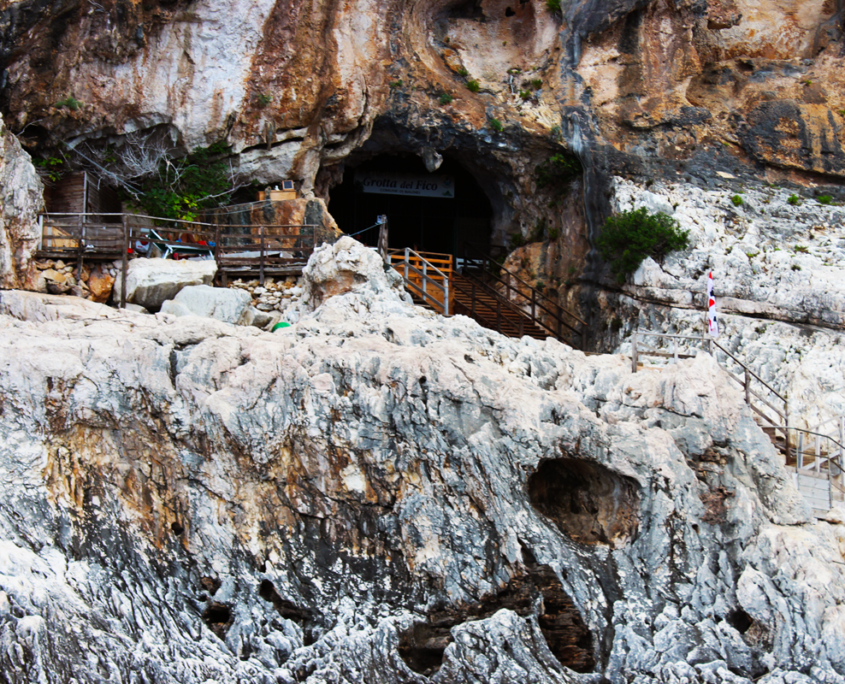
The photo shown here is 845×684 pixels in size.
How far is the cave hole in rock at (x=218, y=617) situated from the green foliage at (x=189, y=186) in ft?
34.1

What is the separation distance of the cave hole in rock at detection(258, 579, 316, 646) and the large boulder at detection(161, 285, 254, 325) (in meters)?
6.17

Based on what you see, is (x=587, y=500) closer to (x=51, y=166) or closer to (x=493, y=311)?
(x=493, y=311)

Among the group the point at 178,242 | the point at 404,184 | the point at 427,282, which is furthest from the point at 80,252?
the point at 404,184

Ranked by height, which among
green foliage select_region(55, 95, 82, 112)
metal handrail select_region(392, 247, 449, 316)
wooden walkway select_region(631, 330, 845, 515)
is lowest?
wooden walkway select_region(631, 330, 845, 515)

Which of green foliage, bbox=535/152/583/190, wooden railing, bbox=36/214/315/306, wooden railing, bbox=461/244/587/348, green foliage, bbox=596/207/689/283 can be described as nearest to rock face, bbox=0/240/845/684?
wooden railing, bbox=36/214/315/306

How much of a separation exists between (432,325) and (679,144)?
365 inches

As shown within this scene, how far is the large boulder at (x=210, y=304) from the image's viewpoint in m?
14.9

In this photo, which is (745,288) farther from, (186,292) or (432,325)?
(186,292)

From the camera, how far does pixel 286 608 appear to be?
10.1m

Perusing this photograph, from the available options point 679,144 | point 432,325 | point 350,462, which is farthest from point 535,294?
point 350,462

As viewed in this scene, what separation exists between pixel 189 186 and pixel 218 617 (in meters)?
11.1

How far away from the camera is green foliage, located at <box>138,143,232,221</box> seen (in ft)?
59.0

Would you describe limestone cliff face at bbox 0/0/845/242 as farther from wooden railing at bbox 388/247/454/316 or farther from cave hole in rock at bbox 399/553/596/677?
cave hole in rock at bbox 399/553/596/677

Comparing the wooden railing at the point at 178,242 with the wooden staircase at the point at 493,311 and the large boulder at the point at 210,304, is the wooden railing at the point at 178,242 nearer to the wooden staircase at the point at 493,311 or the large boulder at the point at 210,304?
the large boulder at the point at 210,304
